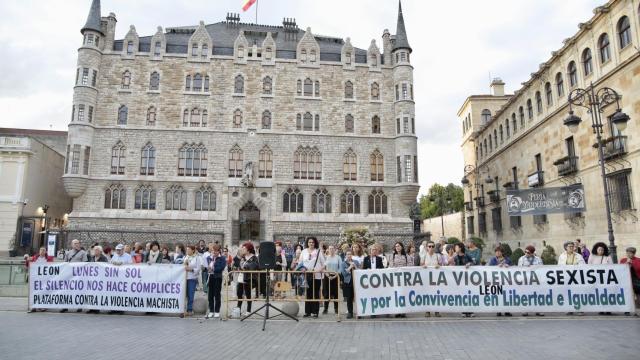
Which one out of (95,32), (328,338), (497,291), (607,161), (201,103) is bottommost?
(328,338)

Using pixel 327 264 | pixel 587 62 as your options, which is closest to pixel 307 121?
pixel 587 62

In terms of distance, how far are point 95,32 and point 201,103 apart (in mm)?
10611

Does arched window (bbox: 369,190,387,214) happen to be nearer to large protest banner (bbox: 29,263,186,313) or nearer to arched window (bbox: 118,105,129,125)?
arched window (bbox: 118,105,129,125)

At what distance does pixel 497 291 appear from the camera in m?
9.98

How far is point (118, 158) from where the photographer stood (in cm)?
3447

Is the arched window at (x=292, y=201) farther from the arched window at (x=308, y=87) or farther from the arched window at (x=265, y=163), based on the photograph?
the arched window at (x=308, y=87)

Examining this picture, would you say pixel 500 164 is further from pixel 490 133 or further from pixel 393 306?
pixel 393 306

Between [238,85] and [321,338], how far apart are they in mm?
31587

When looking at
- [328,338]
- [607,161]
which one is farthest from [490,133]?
[328,338]

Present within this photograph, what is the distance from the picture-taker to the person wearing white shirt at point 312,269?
10406 millimetres

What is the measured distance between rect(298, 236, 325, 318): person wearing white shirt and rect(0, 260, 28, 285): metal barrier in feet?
36.7

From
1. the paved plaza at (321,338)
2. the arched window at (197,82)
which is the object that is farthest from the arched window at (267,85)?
the paved plaza at (321,338)

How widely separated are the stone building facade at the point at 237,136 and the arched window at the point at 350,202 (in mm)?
90

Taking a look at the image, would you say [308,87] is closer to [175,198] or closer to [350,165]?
[350,165]
